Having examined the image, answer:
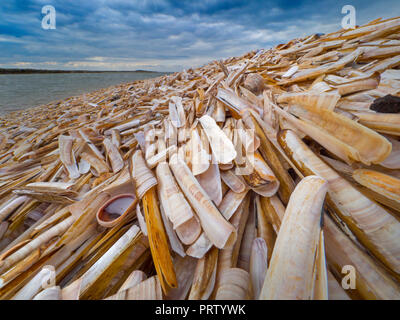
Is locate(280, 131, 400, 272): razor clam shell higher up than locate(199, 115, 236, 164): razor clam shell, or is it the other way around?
locate(199, 115, 236, 164): razor clam shell

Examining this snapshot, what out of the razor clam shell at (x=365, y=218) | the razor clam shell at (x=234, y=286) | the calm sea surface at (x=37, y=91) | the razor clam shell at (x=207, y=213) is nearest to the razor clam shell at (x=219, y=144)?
the razor clam shell at (x=207, y=213)

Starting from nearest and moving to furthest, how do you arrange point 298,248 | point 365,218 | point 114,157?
point 298,248 → point 365,218 → point 114,157

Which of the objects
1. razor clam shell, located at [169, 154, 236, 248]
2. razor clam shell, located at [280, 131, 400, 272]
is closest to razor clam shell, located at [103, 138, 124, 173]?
razor clam shell, located at [169, 154, 236, 248]

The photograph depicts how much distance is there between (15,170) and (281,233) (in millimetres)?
3245

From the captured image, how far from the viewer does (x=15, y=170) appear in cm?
231

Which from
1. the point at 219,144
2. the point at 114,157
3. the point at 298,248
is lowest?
the point at 114,157

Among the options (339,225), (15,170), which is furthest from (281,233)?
(15,170)

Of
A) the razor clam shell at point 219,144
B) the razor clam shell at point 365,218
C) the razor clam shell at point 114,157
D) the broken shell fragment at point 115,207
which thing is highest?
the razor clam shell at point 219,144

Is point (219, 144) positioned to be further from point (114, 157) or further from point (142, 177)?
point (114, 157)

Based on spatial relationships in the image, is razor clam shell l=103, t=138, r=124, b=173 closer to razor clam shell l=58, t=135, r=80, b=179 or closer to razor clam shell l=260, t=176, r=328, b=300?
razor clam shell l=58, t=135, r=80, b=179

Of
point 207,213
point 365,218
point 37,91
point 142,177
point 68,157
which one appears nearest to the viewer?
point 365,218

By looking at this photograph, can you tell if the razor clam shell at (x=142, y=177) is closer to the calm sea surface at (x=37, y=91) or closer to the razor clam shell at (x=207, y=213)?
the razor clam shell at (x=207, y=213)

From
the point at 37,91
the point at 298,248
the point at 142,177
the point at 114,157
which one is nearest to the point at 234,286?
the point at 298,248
